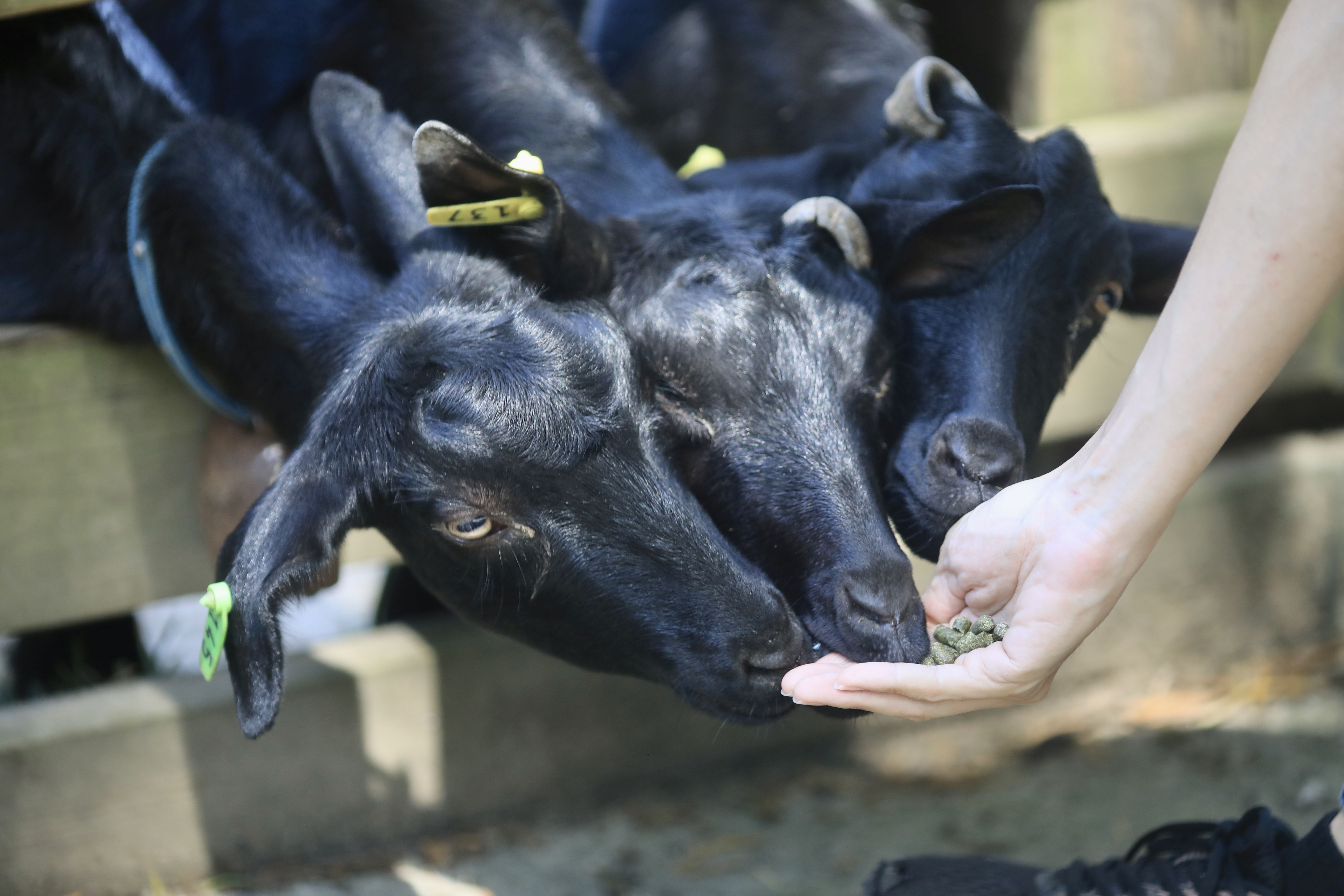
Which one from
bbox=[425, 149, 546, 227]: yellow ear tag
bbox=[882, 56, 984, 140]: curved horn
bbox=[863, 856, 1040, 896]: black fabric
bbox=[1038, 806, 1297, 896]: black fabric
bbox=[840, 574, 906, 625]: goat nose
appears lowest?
bbox=[863, 856, 1040, 896]: black fabric

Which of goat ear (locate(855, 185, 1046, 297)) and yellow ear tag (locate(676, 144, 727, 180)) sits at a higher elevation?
goat ear (locate(855, 185, 1046, 297))

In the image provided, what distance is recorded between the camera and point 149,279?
270 cm

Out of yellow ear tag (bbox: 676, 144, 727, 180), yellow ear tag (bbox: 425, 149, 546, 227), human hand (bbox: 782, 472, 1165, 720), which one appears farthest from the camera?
→ yellow ear tag (bbox: 676, 144, 727, 180)

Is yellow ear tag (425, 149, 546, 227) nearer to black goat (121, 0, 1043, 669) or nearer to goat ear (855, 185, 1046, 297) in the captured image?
black goat (121, 0, 1043, 669)

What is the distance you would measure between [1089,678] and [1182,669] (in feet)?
1.18

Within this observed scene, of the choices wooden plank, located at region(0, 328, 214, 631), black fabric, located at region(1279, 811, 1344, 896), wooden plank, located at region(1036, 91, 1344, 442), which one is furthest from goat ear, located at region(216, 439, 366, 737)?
wooden plank, located at region(1036, 91, 1344, 442)

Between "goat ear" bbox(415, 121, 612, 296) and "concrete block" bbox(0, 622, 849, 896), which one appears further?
"concrete block" bbox(0, 622, 849, 896)

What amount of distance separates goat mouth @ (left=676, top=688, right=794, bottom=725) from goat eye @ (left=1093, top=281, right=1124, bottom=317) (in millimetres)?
1185

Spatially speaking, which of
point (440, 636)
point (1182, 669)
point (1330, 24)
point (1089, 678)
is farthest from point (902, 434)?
point (1182, 669)

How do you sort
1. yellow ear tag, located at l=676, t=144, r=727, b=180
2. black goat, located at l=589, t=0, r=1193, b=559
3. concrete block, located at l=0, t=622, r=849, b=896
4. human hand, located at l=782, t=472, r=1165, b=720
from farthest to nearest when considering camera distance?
yellow ear tag, located at l=676, t=144, r=727, b=180 < concrete block, located at l=0, t=622, r=849, b=896 < black goat, located at l=589, t=0, r=1193, b=559 < human hand, located at l=782, t=472, r=1165, b=720

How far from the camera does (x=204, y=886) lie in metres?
3.17

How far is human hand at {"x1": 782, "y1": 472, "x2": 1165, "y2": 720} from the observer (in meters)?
1.78

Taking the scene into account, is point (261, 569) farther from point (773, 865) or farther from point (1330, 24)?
point (773, 865)

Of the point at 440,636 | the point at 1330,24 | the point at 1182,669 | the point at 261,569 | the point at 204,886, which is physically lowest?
the point at 1182,669
